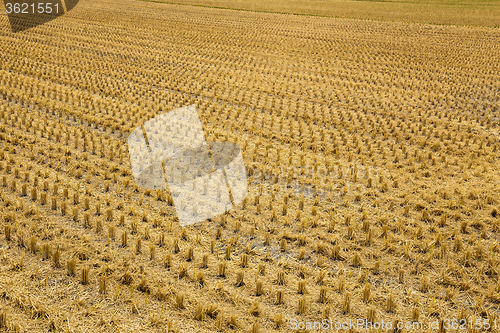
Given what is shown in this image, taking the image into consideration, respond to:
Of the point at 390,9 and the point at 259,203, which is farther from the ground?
the point at 390,9

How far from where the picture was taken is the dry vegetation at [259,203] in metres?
4.25

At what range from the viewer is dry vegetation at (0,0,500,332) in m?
4.25

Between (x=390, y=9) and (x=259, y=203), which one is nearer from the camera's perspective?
(x=259, y=203)

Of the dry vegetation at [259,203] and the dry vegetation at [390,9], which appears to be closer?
the dry vegetation at [259,203]

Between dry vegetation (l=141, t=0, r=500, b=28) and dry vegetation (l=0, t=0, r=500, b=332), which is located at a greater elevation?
dry vegetation (l=141, t=0, r=500, b=28)

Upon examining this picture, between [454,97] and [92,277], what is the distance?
11774 millimetres

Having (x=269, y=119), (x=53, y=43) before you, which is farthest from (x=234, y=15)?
(x=269, y=119)

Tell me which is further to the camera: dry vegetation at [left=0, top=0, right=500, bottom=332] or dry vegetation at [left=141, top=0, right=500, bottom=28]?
dry vegetation at [left=141, top=0, right=500, bottom=28]

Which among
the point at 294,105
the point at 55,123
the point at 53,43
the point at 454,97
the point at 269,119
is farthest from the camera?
the point at 53,43

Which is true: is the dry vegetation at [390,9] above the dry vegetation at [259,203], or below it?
above

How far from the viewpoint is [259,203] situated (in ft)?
20.3

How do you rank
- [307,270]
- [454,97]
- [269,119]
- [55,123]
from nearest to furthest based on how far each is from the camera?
[307,270], [55,123], [269,119], [454,97]

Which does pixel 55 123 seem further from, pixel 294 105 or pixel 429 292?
pixel 429 292

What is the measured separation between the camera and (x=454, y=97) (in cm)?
1242
